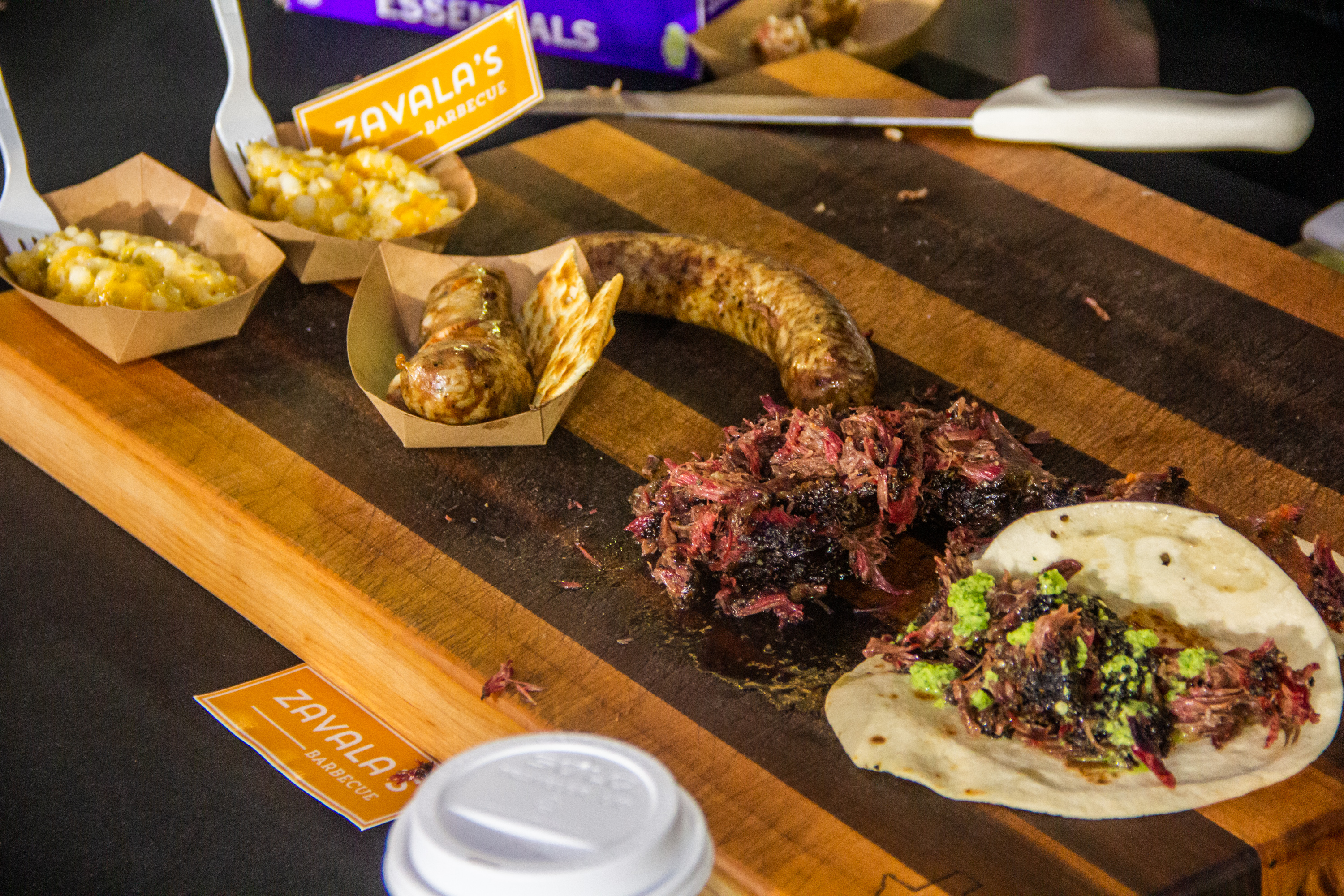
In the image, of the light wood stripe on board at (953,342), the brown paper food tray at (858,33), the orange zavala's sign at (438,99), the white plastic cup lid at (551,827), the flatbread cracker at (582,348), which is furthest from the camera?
the brown paper food tray at (858,33)

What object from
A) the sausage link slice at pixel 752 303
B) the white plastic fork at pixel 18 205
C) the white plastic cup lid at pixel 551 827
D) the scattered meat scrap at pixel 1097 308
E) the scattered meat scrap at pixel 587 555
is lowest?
the scattered meat scrap at pixel 1097 308

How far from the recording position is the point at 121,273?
322 centimetres

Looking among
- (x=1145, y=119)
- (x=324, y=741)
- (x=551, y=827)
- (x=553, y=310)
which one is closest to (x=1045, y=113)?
(x=1145, y=119)

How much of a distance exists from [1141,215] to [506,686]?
3.01m

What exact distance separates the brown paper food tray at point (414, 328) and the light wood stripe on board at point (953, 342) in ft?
2.48

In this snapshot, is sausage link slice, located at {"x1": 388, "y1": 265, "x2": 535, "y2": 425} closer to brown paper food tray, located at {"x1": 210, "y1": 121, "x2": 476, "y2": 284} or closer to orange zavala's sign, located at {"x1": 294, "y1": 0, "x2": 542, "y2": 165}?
brown paper food tray, located at {"x1": 210, "y1": 121, "x2": 476, "y2": 284}

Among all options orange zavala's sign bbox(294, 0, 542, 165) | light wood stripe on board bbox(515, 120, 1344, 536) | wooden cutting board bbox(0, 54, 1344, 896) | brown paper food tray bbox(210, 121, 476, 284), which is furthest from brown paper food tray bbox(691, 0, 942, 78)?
brown paper food tray bbox(210, 121, 476, 284)

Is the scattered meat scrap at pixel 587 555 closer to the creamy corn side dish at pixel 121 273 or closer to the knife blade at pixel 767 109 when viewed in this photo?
the creamy corn side dish at pixel 121 273

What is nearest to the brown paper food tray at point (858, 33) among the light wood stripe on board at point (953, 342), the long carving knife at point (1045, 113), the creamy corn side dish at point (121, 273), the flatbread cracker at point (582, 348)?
the long carving knife at point (1045, 113)

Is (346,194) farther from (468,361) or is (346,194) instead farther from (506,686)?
(506,686)

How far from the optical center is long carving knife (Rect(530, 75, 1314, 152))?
4270 millimetres

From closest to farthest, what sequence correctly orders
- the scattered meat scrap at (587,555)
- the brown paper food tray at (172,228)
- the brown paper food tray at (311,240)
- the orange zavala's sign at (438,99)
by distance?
the scattered meat scrap at (587,555) → the brown paper food tray at (172,228) → the brown paper food tray at (311,240) → the orange zavala's sign at (438,99)

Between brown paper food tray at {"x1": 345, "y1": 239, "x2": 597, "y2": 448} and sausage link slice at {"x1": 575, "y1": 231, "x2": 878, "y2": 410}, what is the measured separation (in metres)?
0.21

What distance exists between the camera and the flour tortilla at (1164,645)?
223 centimetres
